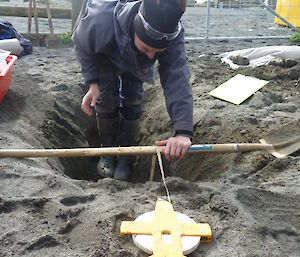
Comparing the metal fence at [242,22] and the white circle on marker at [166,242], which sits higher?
the white circle on marker at [166,242]

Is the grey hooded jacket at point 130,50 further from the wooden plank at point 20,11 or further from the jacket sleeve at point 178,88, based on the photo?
the wooden plank at point 20,11

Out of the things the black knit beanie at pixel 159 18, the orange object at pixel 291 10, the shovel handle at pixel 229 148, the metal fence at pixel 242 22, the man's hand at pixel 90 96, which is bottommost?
the metal fence at pixel 242 22

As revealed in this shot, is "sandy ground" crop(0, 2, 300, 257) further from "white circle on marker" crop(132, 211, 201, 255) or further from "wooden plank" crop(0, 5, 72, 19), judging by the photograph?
"wooden plank" crop(0, 5, 72, 19)

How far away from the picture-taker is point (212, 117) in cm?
324

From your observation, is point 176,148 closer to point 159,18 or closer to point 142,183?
point 142,183

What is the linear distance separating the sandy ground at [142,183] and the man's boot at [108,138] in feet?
0.83

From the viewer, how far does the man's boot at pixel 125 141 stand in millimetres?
3145

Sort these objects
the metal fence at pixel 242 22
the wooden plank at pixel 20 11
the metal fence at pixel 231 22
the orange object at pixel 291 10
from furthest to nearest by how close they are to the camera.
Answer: the orange object at pixel 291 10, the metal fence at pixel 242 22, the metal fence at pixel 231 22, the wooden plank at pixel 20 11

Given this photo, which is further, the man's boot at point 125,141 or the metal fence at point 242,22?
the metal fence at point 242,22

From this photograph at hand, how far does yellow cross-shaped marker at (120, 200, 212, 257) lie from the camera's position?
5.40ft

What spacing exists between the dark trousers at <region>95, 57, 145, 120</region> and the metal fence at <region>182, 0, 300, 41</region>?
11.4 ft

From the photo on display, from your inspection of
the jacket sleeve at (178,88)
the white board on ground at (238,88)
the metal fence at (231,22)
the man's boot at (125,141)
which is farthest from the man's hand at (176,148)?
the metal fence at (231,22)

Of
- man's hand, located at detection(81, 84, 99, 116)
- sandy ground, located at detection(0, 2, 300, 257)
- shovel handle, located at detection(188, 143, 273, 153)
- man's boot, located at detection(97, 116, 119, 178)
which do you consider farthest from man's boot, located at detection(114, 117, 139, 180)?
shovel handle, located at detection(188, 143, 273, 153)

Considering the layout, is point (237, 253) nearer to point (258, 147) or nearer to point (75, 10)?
point (258, 147)
